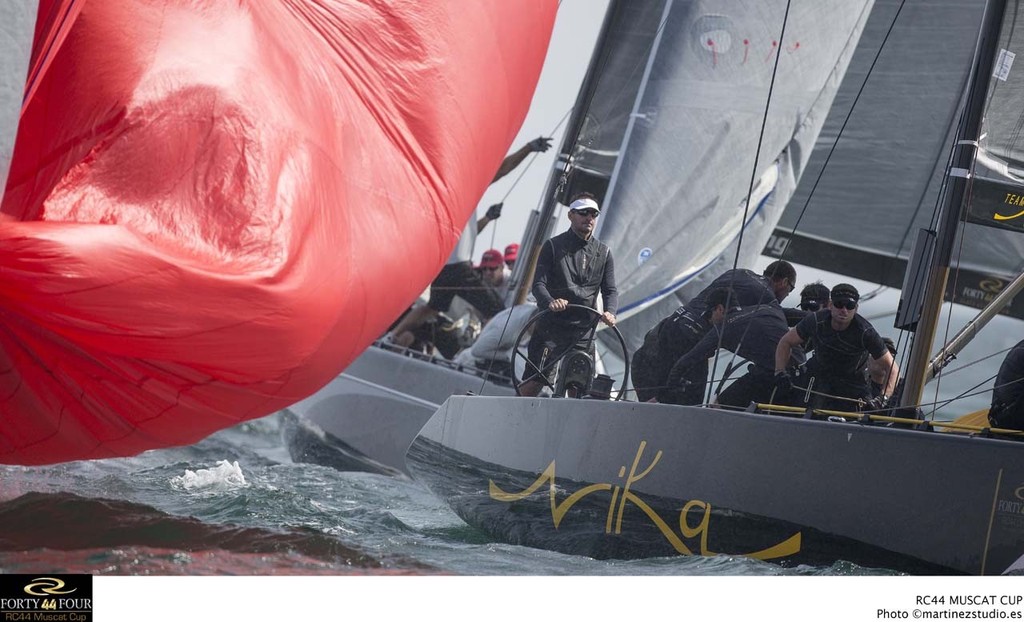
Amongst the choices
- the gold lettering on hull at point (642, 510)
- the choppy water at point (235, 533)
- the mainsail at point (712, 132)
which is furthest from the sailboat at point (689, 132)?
the choppy water at point (235, 533)

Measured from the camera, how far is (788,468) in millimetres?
4273

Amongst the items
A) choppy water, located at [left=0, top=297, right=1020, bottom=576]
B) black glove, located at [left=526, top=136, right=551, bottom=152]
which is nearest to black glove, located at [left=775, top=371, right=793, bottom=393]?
choppy water, located at [left=0, top=297, right=1020, bottom=576]

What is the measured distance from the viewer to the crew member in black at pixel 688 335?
5.12m

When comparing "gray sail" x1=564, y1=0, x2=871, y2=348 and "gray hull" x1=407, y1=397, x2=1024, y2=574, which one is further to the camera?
"gray sail" x1=564, y1=0, x2=871, y2=348

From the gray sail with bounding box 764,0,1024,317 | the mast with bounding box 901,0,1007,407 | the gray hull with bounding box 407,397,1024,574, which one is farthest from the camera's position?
the gray sail with bounding box 764,0,1024,317

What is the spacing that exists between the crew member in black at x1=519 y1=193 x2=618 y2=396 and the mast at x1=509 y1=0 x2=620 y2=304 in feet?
3.38

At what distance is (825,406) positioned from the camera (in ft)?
15.7

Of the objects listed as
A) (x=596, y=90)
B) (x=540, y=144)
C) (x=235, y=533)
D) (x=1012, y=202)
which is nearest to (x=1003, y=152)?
(x=1012, y=202)

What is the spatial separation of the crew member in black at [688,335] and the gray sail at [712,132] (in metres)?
0.56

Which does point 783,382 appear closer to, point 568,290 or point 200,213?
point 568,290

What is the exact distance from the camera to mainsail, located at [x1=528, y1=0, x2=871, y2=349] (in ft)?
20.7

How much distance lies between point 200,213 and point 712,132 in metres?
3.18

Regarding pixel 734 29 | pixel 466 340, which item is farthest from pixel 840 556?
pixel 466 340

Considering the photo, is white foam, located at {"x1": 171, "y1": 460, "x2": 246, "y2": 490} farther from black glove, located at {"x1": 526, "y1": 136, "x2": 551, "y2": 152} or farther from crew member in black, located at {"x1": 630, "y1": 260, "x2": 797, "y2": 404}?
black glove, located at {"x1": 526, "y1": 136, "x2": 551, "y2": 152}
